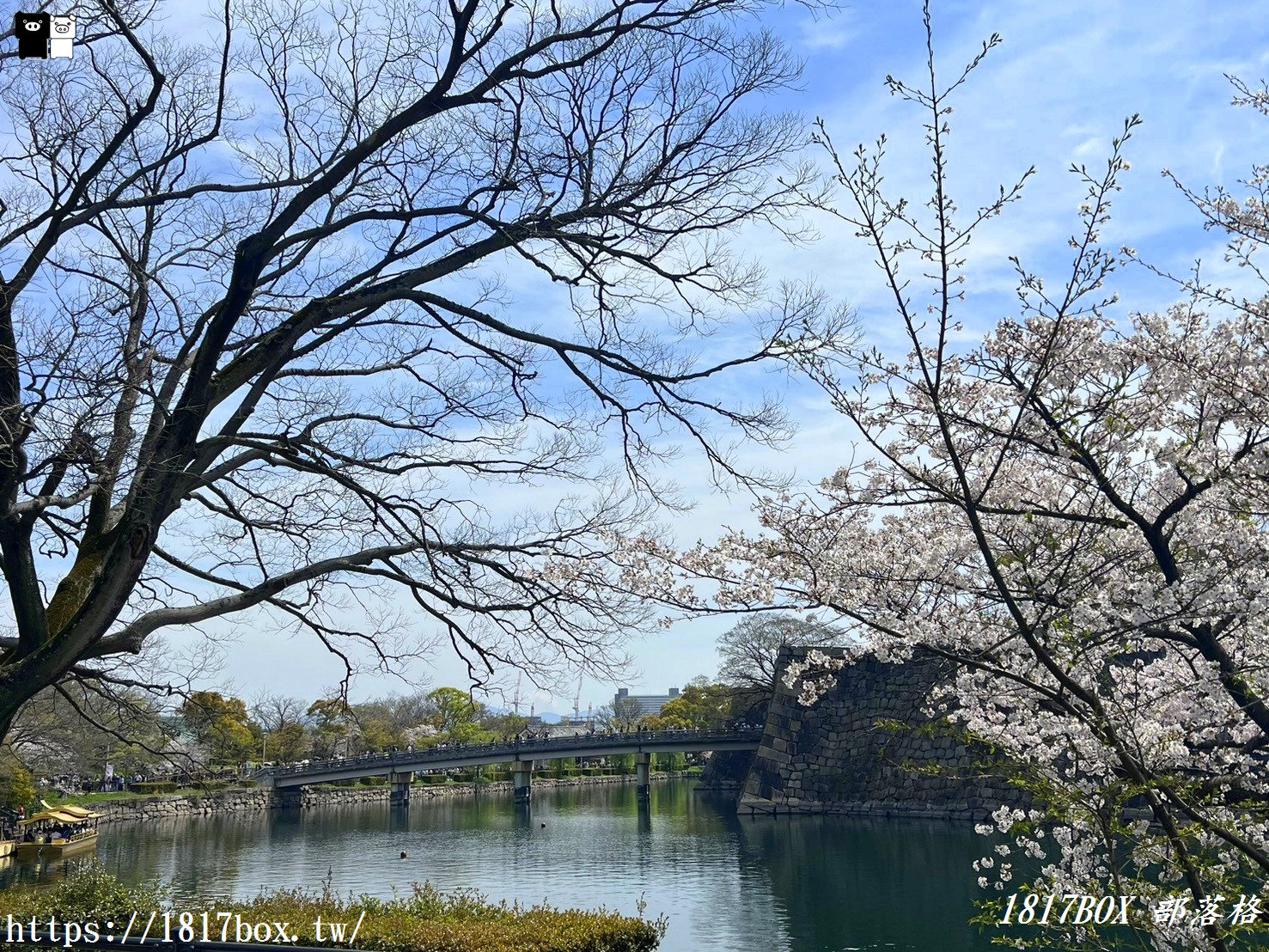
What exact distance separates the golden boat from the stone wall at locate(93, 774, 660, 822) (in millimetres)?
4767

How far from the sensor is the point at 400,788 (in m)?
52.9

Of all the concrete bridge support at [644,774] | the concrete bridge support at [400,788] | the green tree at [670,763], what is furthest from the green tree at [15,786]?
the green tree at [670,763]

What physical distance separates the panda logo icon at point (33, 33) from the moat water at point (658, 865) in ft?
31.4

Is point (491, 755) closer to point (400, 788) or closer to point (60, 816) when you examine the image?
point (400, 788)

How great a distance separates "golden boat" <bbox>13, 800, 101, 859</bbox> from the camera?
2641 centimetres

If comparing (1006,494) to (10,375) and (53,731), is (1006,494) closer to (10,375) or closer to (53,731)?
(10,375)

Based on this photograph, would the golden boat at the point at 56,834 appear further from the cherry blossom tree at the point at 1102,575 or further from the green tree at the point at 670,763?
the green tree at the point at 670,763

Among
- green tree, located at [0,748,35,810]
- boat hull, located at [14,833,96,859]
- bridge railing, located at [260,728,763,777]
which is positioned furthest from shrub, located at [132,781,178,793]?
boat hull, located at [14,833,96,859]

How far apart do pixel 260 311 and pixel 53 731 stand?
20.9m

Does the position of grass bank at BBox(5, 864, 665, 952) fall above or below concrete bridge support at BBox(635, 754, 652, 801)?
above

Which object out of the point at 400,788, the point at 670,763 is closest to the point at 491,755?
the point at 400,788

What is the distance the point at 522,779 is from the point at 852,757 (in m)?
22.8

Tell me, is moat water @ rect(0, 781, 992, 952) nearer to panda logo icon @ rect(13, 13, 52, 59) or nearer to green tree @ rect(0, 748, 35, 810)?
green tree @ rect(0, 748, 35, 810)

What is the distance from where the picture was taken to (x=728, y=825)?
35.1 m
